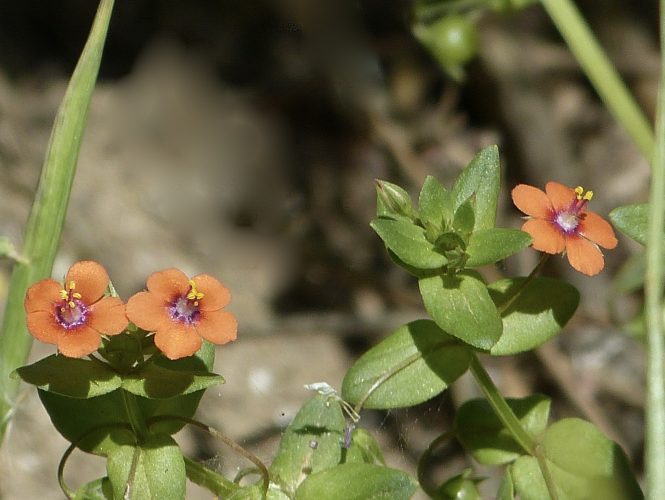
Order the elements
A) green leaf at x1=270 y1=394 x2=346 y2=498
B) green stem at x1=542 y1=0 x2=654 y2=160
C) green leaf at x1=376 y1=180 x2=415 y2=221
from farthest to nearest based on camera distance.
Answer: green stem at x1=542 y1=0 x2=654 y2=160 → green leaf at x1=270 y1=394 x2=346 y2=498 → green leaf at x1=376 y1=180 x2=415 y2=221

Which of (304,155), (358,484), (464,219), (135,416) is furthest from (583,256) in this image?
(304,155)

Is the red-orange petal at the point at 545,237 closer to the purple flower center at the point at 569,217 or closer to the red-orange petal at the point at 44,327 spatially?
the purple flower center at the point at 569,217

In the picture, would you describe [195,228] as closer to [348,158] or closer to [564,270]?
[348,158]

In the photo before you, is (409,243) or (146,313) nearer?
(146,313)

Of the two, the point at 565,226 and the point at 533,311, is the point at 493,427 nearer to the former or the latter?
the point at 533,311

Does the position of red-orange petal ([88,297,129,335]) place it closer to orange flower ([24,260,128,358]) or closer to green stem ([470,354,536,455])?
orange flower ([24,260,128,358])

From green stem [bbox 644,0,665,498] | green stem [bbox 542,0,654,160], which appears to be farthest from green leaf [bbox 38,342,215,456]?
green stem [bbox 542,0,654,160]

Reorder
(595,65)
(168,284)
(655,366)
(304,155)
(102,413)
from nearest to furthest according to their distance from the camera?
(655,366)
(168,284)
(102,413)
(595,65)
(304,155)
